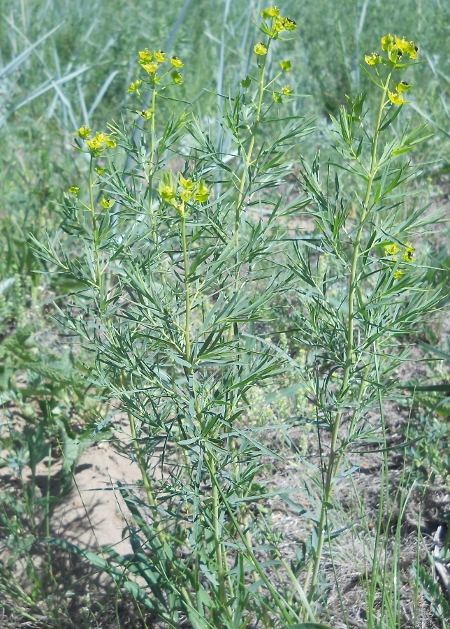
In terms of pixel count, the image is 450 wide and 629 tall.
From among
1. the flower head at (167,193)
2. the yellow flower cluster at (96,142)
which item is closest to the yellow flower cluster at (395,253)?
the flower head at (167,193)

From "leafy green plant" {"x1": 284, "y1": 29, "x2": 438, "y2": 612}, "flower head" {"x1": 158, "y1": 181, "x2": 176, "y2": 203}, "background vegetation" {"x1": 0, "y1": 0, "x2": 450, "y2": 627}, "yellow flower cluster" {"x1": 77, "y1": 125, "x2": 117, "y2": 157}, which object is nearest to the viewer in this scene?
"flower head" {"x1": 158, "y1": 181, "x2": 176, "y2": 203}

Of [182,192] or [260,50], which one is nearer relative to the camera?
[182,192]

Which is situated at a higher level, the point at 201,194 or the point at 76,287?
the point at 201,194

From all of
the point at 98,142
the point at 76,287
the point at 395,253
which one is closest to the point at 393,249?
the point at 395,253

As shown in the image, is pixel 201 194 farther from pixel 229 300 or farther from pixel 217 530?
pixel 217 530

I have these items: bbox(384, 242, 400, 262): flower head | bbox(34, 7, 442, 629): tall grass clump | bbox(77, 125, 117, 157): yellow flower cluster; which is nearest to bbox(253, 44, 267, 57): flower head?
bbox(34, 7, 442, 629): tall grass clump

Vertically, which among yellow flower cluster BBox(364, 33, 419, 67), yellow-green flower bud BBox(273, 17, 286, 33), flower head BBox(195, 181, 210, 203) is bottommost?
flower head BBox(195, 181, 210, 203)

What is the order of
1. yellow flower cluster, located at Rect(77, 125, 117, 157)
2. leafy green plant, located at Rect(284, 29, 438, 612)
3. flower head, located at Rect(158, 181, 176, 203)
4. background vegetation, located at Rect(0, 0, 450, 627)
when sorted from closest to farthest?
flower head, located at Rect(158, 181, 176, 203)
leafy green plant, located at Rect(284, 29, 438, 612)
yellow flower cluster, located at Rect(77, 125, 117, 157)
background vegetation, located at Rect(0, 0, 450, 627)

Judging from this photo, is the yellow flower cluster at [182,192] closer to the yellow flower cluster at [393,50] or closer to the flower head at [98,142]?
the flower head at [98,142]

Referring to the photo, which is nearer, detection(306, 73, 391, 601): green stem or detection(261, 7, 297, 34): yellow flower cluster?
detection(306, 73, 391, 601): green stem

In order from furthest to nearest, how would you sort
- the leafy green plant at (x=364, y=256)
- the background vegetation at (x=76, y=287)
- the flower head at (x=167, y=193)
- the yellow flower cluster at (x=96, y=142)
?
the background vegetation at (x=76, y=287), the yellow flower cluster at (x=96, y=142), the leafy green plant at (x=364, y=256), the flower head at (x=167, y=193)

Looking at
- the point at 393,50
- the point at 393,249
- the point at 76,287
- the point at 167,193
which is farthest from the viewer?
the point at 76,287

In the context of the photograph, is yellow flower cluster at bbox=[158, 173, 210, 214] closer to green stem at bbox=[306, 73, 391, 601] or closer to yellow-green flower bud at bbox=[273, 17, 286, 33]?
green stem at bbox=[306, 73, 391, 601]

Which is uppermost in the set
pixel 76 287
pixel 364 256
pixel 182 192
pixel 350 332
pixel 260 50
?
pixel 260 50
